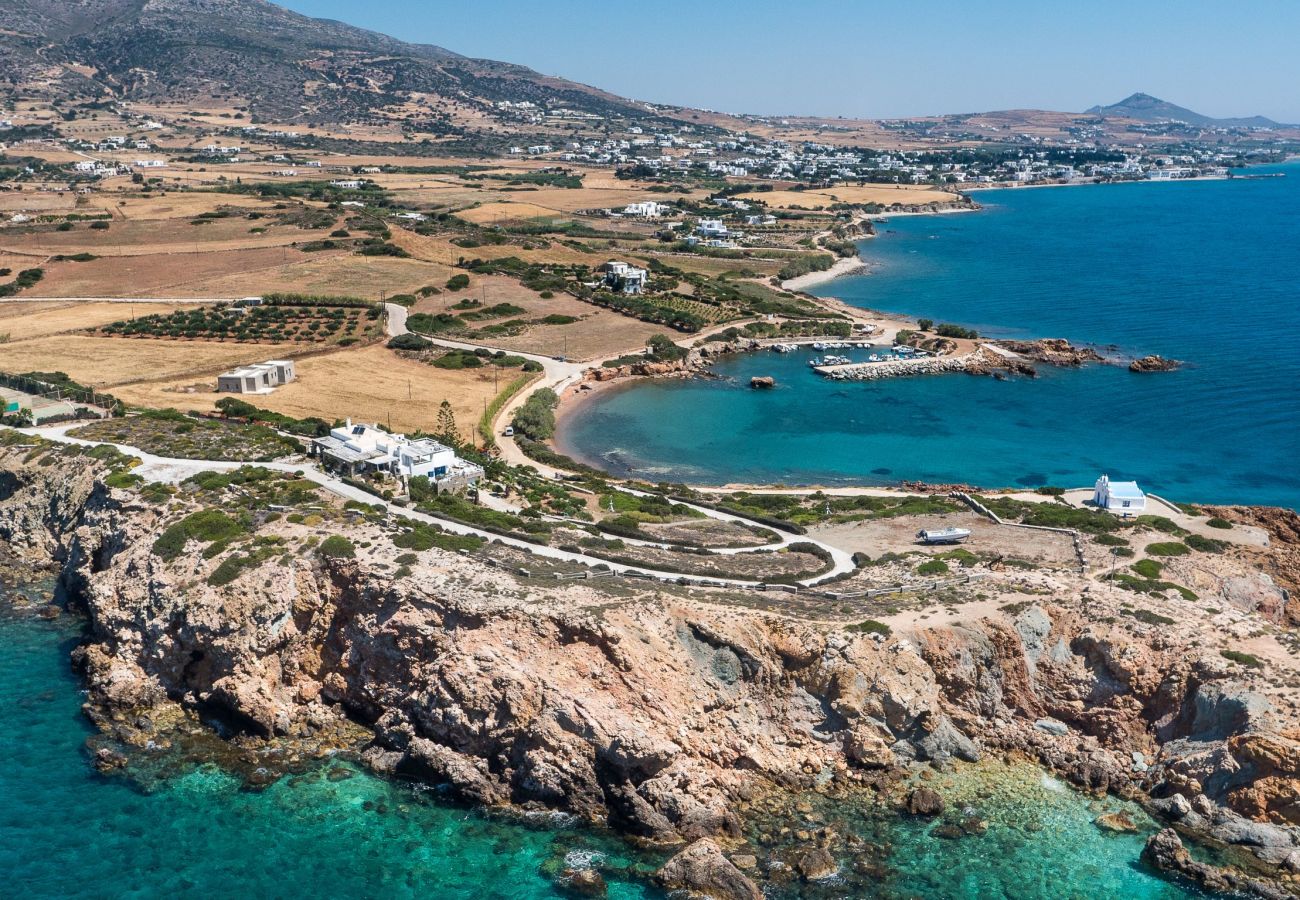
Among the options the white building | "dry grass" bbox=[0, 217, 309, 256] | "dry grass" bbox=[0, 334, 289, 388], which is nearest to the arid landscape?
"dry grass" bbox=[0, 334, 289, 388]

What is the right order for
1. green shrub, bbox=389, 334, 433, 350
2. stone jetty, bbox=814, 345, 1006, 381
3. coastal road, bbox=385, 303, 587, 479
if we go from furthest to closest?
stone jetty, bbox=814, 345, 1006, 381
green shrub, bbox=389, 334, 433, 350
coastal road, bbox=385, 303, 587, 479

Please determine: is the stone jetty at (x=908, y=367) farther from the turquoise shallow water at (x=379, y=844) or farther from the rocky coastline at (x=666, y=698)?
the turquoise shallow water at (x=379, y=844)

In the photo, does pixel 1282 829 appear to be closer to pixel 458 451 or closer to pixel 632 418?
pixel 458 451

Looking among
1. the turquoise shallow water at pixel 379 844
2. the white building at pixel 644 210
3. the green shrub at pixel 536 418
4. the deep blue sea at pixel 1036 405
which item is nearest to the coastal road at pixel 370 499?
the turquoise shallow water at pixel 379 844

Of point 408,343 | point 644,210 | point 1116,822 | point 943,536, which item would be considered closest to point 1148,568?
point 943,536

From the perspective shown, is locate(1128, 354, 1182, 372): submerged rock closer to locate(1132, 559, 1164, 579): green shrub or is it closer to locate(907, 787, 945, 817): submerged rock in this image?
locate(1132, 559, 1164, 579): green shrub

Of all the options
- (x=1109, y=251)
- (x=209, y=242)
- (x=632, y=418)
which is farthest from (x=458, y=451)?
(x=1109, y=251)
